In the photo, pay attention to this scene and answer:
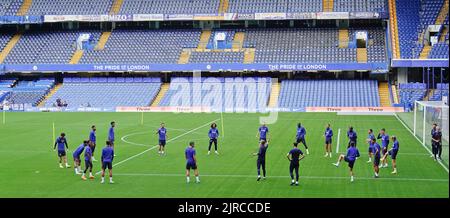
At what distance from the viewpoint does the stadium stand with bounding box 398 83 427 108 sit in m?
62.5

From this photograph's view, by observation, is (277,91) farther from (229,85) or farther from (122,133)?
(122,133)

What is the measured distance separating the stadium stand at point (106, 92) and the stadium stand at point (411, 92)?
27.7 metres

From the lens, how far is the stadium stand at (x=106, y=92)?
69.0 meters

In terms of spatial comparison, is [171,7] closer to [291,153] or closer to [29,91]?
[29,91]

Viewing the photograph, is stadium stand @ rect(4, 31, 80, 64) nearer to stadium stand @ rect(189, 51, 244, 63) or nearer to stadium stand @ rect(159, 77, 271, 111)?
stadium stand @ rect(159, 77, 271, 111)

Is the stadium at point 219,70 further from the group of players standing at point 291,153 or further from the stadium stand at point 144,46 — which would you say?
the group of players standing at point 291,153

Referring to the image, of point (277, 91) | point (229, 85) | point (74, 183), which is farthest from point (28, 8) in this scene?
point (74, 183)

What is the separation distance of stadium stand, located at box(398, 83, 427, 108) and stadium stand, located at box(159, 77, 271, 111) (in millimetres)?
14573

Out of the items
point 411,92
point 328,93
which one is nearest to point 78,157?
point 328,93

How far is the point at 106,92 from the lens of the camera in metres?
71.7

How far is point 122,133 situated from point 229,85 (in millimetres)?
30964

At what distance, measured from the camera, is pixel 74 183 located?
2266 centimetres
